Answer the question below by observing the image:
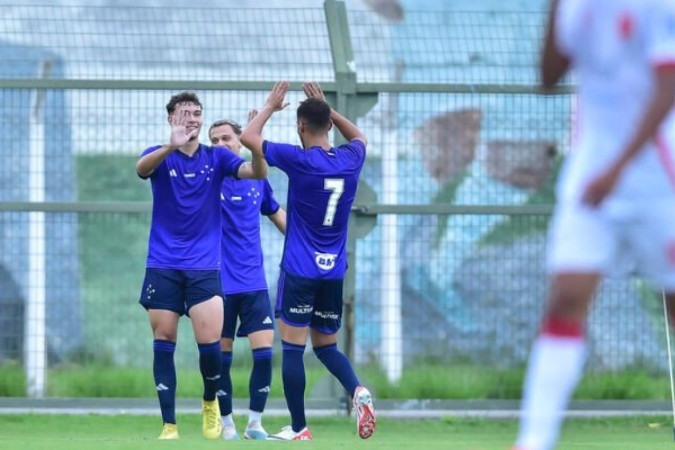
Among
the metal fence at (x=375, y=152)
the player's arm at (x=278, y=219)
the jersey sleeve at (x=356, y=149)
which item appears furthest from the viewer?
the metal fence at (x=375, y=152)

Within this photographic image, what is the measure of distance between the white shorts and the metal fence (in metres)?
7.99

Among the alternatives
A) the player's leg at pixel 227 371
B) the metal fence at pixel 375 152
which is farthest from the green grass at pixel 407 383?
the player's leg at pixel 227 371

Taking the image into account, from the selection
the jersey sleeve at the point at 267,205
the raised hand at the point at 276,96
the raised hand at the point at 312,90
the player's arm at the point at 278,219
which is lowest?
the player's arm at the point at 278,219

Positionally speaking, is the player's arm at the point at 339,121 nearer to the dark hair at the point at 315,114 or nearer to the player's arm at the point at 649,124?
the dark hair at the point at 315,114

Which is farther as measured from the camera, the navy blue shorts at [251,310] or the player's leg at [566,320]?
the navy blue shorts at [251,310]

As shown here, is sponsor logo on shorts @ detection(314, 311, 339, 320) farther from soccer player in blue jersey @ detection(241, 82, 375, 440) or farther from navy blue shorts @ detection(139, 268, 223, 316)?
navy blue shorts @ detection(139, 268, 223, 316)

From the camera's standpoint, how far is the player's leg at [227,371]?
1036 cm

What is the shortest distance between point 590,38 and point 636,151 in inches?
15.8

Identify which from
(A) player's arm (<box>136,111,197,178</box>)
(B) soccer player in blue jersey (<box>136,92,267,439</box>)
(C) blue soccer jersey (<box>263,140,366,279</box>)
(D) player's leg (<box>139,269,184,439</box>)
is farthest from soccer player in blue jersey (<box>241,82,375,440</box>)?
(D) player's leg (<box>139,269,184,439</box>)

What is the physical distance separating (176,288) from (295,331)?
30.2 inches

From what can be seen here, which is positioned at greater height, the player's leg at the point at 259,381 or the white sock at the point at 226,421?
the player's leg at the point at 259,381

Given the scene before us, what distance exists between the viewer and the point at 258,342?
1098 centimetres

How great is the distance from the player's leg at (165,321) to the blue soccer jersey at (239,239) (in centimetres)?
150

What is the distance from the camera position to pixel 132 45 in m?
12.8
